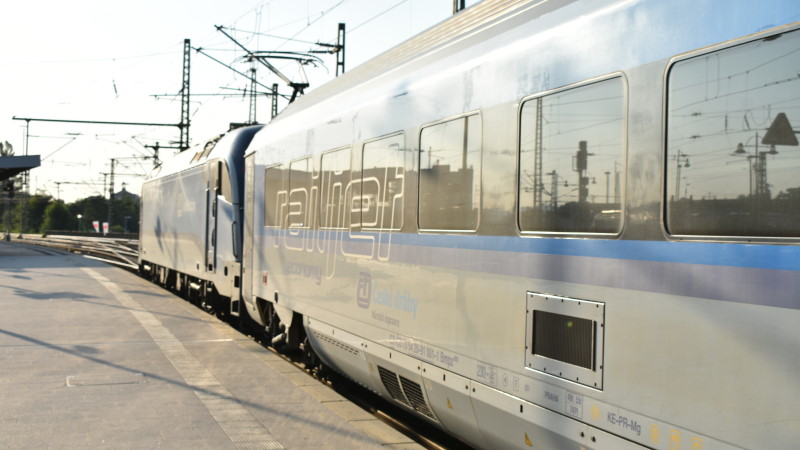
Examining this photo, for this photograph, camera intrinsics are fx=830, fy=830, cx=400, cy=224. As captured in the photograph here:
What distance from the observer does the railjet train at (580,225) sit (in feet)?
11.6

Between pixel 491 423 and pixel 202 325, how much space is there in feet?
31.0

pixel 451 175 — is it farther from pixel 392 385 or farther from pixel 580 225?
pixel 392 385

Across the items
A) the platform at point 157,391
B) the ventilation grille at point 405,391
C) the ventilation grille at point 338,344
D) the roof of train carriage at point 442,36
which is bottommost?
the platform at point 157,391

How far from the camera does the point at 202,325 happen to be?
14070mm

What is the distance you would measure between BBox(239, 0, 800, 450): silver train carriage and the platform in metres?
0.84

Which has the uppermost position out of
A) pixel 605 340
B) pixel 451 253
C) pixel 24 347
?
pixel 451 253

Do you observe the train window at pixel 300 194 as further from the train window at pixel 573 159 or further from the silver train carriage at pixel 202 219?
the train window at pixel 573 159

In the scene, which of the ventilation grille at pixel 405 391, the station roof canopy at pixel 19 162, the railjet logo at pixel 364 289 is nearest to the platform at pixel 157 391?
the ventilation grille at pixel 405 391

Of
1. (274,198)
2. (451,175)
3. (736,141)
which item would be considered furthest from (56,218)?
(736,141)

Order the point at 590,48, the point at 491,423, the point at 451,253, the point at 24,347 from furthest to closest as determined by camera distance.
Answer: the point at 24,347, the point at 451,253, the point at 491,423, the point at 590,48

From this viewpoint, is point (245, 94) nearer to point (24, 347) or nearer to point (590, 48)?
point (24, 347)

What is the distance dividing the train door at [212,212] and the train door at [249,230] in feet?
8.50

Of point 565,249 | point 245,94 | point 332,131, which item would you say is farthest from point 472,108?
point 245,94

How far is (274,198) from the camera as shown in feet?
34.9
